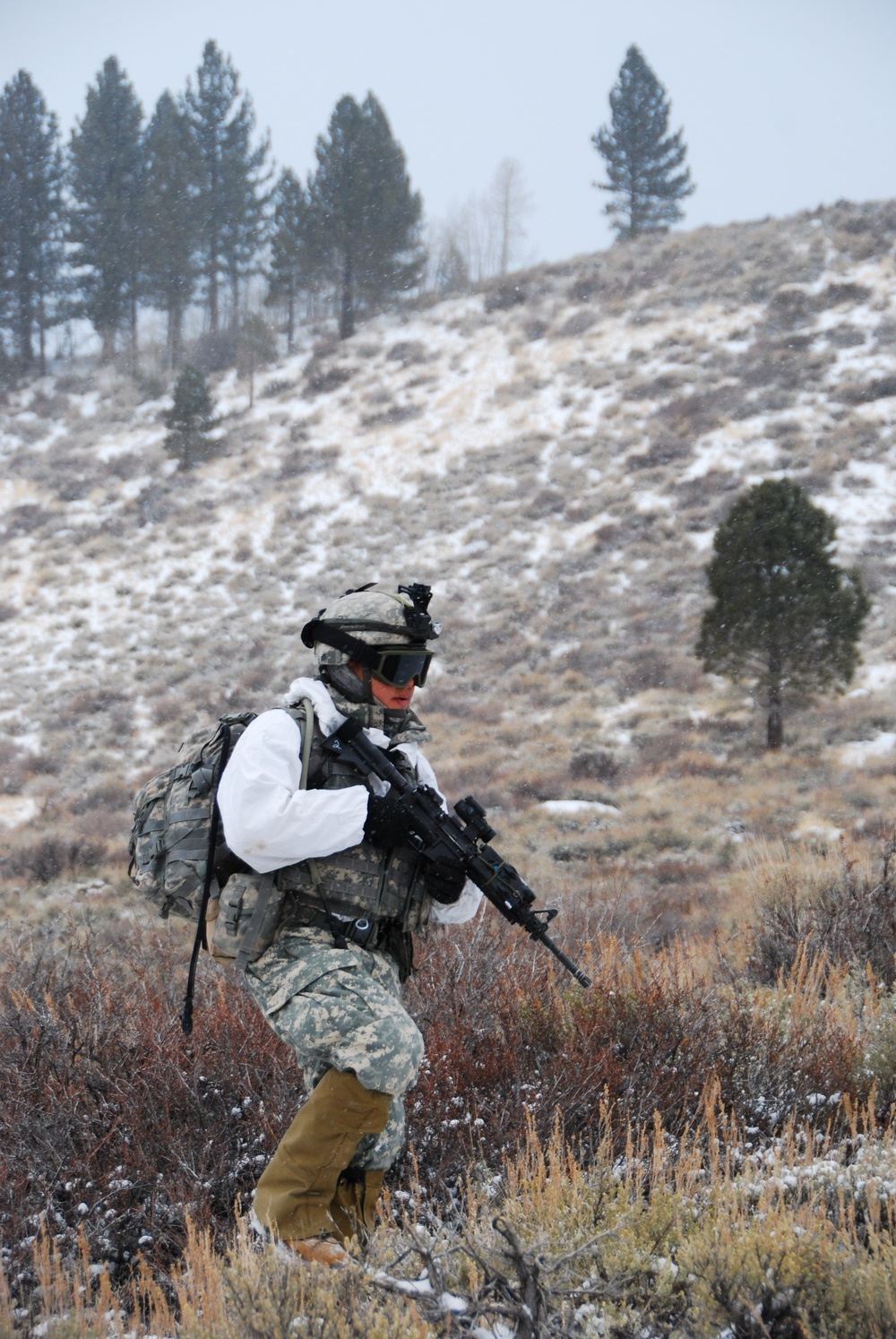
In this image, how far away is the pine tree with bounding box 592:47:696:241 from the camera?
33.2m

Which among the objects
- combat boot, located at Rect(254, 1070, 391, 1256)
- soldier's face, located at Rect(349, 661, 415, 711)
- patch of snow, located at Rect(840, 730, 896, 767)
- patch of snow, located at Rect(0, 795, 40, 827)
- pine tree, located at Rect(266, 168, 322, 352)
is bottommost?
patch of snow, located at Rect(0, 795, 40, 827)

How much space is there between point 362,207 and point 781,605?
1035 inches

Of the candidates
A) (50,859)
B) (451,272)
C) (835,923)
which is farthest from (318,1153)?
(451,272)

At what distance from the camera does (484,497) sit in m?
22.5

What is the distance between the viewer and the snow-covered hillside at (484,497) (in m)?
15.0

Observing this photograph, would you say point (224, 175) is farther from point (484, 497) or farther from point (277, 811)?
point (277, 811)

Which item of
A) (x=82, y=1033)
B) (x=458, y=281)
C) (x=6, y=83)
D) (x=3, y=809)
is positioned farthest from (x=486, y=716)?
(x=6, y=83)

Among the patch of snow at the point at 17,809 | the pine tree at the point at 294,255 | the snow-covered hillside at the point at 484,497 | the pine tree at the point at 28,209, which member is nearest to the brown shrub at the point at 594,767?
the snow-covered hillside at the point at 484,497

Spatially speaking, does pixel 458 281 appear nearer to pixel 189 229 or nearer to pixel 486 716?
pixel 189 229

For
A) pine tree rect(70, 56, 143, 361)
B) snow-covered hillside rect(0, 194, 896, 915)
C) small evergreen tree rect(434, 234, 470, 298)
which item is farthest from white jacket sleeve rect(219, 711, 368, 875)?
pine tree rect(70, 56, 143, 361)

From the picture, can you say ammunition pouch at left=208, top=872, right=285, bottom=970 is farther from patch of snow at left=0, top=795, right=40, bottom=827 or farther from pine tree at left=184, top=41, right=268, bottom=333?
pine tree at left=184, top=41, right=268, bottom=333

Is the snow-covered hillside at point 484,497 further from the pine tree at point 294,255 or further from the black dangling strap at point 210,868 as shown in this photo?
the black dangling strap at point 210,868

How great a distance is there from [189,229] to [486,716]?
2743 centimetres

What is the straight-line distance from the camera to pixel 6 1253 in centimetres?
261
